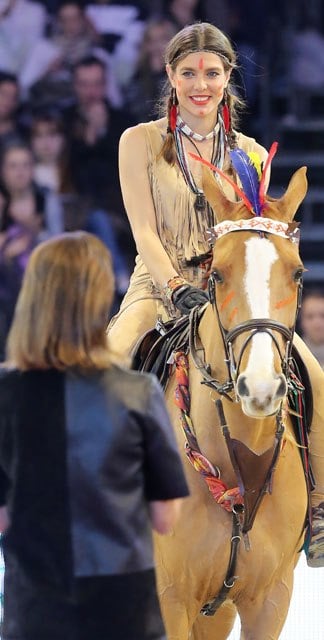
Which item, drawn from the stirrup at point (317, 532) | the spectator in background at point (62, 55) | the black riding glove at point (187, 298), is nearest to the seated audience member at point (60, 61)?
the spectator in background at point (62, 55)

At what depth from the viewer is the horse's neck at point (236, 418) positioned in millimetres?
3578

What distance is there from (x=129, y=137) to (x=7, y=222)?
15.4 feet

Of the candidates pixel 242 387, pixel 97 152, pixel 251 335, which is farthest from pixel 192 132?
pixel 97 152

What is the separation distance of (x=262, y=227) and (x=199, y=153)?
906 millimetres

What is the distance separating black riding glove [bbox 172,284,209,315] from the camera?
393cm

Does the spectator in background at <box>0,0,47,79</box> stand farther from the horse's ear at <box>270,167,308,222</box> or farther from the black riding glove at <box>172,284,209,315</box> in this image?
the horse's ear at <box>270,167,308,222</box>

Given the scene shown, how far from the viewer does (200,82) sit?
4273mm

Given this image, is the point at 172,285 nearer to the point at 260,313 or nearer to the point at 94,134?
the point at 260,313

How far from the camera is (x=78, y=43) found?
906cm

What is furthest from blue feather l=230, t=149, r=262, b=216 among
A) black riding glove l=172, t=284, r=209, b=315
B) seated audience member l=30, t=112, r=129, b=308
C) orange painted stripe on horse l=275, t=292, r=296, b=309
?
seated audience member l=30, t=112, r=129, b=308

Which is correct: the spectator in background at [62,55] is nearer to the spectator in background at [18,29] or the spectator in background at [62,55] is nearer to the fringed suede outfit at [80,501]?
the spectator in background at [18,29]

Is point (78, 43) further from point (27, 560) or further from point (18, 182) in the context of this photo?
point (27, 560)

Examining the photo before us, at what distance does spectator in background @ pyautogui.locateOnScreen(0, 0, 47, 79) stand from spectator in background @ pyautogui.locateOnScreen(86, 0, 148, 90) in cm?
33

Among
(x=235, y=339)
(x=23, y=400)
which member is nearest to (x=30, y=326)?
(x=23, y=400)
